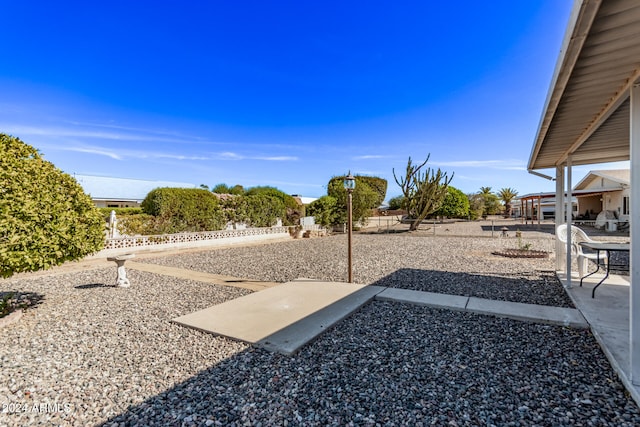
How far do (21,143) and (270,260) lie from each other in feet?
20.5

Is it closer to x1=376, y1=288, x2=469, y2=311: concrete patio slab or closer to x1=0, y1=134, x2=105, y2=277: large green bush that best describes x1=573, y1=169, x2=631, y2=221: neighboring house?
x1=376, y1=288, x2=469, y2=311: concrete patio slab

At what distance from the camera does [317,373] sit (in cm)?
269

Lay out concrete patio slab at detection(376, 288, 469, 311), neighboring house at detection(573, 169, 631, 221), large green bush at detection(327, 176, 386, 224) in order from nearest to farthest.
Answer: concrete patio slab at detection(376, 288, 469, 311), neighboring house at detection(573, 169, 631, 221), large green bush at detection(327, 176, 386, 224)

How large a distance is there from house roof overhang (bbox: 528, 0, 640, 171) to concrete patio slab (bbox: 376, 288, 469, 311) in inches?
111

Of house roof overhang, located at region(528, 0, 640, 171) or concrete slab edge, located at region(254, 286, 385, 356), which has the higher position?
house roof overhang, located at region(528, 0, 640, 171)

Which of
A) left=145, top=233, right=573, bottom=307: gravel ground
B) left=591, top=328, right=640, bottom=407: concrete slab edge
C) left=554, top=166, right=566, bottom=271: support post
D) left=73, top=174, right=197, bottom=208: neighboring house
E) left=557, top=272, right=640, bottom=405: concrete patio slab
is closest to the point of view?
left=591, top=328, right=640, bottom=407: concrete slab edge

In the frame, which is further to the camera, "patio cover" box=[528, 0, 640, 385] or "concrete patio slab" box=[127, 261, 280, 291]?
"concrete patio slab" box=[127, 261, 280, 291]

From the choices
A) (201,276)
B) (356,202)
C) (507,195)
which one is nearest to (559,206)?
(201,276)

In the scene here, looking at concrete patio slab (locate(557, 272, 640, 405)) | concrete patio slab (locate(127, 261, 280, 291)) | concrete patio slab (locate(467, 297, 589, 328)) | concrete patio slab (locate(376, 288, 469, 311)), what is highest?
concrete patio slab (locate(557, 272, 640, 405))

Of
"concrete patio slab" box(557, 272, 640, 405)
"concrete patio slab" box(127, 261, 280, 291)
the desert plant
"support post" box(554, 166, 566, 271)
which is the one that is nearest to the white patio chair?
"support post" box(554, 166, 566, 271)

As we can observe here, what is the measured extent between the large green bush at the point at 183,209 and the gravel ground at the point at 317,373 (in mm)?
8151

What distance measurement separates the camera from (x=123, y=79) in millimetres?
12602

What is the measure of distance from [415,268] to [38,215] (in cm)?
749

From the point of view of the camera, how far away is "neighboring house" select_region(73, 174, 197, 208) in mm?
22422
